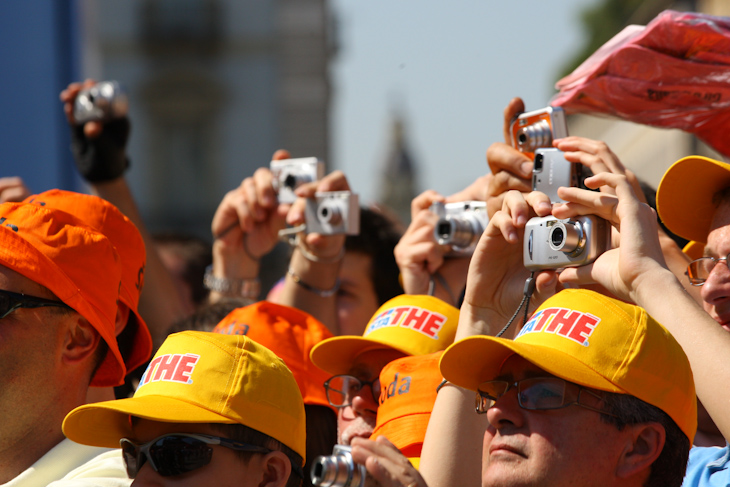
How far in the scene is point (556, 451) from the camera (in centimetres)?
231

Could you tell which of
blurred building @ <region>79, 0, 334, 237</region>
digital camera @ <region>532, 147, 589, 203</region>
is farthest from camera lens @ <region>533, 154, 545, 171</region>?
blurred building @ <region>79, 0, 334, 237</region>

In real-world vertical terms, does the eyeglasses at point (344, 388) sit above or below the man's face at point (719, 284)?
below

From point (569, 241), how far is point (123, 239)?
→ 1458 mm

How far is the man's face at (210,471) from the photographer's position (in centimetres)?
247

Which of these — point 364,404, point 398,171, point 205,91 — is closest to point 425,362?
point 364,404

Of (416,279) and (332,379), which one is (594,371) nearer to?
(332,379)

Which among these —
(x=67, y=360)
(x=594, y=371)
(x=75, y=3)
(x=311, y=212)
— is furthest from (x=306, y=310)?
(x=75, y=3)

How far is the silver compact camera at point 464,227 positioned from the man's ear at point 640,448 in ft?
3.96

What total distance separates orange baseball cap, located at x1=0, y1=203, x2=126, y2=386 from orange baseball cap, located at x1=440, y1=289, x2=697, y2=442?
1.07m

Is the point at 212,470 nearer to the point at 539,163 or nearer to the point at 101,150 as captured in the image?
the point at 539,163

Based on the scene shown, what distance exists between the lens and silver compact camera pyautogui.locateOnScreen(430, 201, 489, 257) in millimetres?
3447

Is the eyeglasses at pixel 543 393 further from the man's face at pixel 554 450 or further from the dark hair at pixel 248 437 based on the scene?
the dark hair at pixel 248 437

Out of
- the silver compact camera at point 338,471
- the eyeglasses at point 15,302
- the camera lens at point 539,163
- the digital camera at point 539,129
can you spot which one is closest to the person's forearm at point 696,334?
the camera lens at point 539,163

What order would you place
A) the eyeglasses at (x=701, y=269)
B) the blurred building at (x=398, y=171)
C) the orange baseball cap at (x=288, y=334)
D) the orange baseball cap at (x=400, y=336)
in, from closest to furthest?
the eyeglasses at (x=701, y=269), the orange baseball cap at (x=400, y=336), the orange baseball cap at (x=288, y=334), the blurred building at (x=398, y=171)
